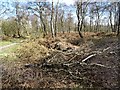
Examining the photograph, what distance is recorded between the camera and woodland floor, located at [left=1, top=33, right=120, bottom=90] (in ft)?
6.23

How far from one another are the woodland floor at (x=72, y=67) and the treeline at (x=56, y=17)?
122 millimetres

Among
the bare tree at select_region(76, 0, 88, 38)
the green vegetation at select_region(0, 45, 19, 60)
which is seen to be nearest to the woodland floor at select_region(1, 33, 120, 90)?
the green vegetation at select_region(0, 45, 19, 60)

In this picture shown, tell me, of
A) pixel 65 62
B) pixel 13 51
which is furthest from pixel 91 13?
pixel 13 51

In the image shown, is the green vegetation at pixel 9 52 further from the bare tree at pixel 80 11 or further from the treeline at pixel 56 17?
the bare tree at pixel 80 11

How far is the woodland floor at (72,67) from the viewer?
1.90 metres

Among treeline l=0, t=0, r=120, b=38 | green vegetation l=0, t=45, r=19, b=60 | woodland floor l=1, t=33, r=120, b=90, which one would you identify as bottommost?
woodland floor l=1, t=33, r=120, b=90

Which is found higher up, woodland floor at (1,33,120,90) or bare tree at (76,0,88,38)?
bare tree at (76,0,88,38)

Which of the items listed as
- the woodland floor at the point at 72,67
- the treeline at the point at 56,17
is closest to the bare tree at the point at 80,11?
the treeline at the point at 56,17

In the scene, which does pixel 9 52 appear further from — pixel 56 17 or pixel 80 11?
pixel 80 11

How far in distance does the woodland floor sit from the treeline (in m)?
0.12

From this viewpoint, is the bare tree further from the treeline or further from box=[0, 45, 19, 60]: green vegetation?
box=[0, 45, 19, 60]: green vegetation

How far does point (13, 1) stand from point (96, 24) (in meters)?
0.97

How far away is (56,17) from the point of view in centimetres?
237

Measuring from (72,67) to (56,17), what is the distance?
0.66m
